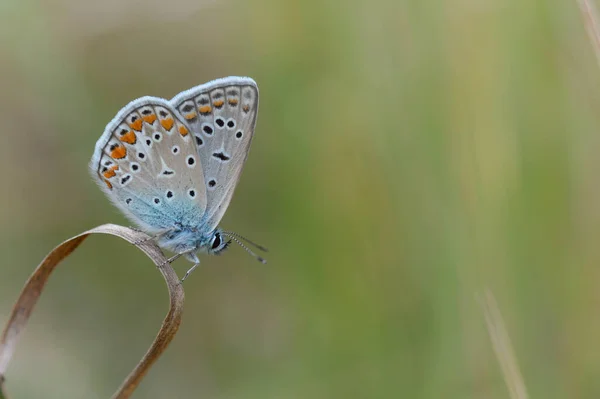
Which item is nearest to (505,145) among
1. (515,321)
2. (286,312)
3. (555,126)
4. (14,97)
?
(555,126)

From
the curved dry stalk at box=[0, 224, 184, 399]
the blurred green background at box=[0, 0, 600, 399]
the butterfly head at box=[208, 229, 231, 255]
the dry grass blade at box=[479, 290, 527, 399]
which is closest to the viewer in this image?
the curved dry stalk at box=[0, 224, 184, 399]

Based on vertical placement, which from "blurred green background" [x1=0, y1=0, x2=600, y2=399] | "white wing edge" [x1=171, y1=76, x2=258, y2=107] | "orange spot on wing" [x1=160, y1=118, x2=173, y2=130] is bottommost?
"blurred green background" [x1=0, y1=0, x2=600, y2=399]

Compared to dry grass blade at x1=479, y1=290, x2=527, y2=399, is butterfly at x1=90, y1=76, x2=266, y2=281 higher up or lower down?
higher up

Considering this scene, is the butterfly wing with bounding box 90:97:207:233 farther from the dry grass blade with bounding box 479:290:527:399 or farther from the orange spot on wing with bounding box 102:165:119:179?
the dry grass blade with bounding box 479:290:527:399

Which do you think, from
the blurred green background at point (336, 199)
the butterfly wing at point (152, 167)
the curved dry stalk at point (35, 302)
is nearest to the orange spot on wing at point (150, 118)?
the butterfly wing at point (152, 167)

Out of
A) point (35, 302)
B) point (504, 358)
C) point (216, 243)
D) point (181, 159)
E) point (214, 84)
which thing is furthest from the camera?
point (216, 243)

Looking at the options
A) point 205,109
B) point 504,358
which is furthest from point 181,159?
point 504,358

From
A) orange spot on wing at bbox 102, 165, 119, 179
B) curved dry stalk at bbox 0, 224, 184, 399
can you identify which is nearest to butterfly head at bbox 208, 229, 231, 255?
orange spot on wing at bbox 102, 165, 119, 179

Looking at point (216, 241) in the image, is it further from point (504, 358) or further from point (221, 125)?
point (504, 358)
